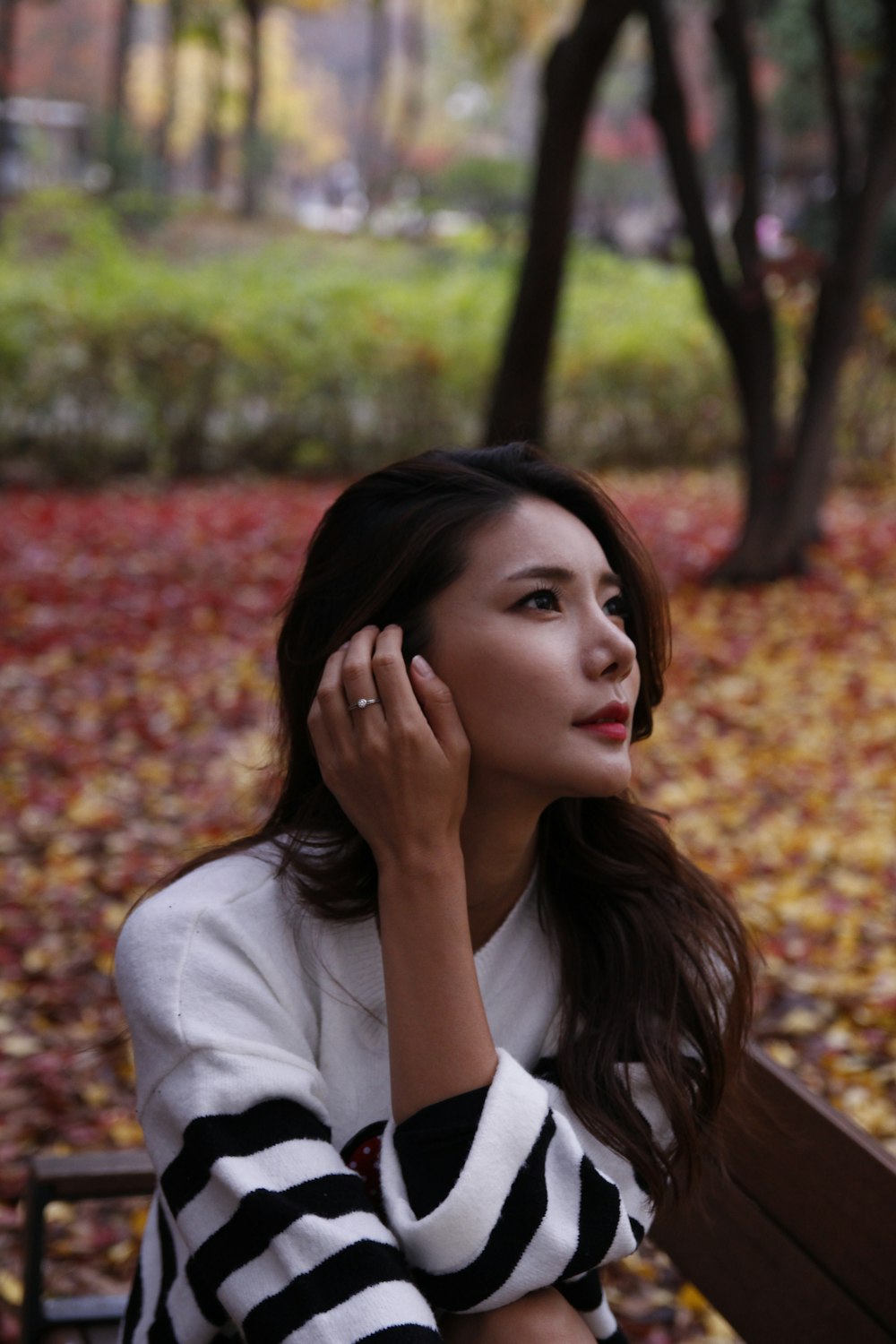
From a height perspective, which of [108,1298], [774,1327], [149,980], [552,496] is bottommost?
[108,1298]

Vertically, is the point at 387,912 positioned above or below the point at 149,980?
above

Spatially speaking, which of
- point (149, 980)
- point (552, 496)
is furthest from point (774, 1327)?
point (552, 496)

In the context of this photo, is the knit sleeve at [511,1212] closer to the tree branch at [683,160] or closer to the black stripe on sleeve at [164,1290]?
the black stripe on sleeve at [164,1290]

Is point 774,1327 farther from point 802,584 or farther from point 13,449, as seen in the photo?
point 13,449

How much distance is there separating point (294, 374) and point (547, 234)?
3.51 metres

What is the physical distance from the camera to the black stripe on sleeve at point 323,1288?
4.58 feet

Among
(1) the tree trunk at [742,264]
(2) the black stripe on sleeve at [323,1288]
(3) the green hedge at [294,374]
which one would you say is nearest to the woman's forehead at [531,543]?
(2) the black stripe on sleeve at [323,1288]

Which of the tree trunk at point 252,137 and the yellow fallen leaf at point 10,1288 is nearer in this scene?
the yellow fallen leaf at point 10,1288

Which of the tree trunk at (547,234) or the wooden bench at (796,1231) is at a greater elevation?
the tree trunk at (547,234)

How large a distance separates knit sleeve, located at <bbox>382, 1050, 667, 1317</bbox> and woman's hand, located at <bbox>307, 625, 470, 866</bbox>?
0.25m

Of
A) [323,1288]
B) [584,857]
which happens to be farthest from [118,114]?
[323,1288]

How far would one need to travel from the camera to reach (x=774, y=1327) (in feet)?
6.14

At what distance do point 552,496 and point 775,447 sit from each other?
700 centimetres

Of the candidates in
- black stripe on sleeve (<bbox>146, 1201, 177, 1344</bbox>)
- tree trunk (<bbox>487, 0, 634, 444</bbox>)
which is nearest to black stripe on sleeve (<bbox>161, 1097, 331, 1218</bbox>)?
black stripe on sleeve (<bbox>146, 1201, 177, 1344</bbox>)
